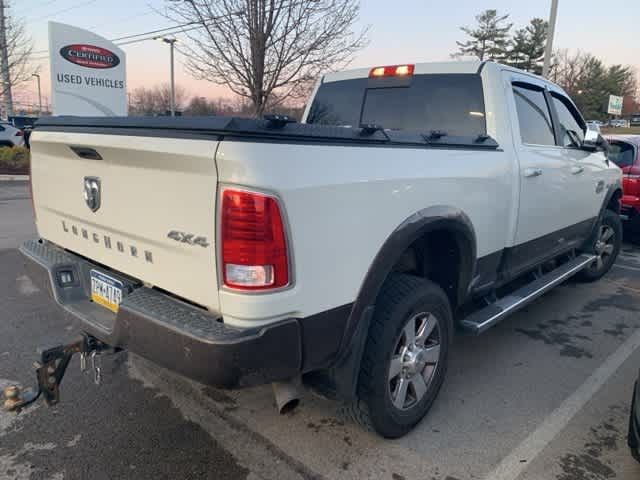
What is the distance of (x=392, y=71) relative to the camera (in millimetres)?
3760

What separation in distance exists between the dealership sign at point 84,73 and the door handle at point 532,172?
1197 centimetres

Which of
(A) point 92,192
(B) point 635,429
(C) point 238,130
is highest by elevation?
(C) point 238,130

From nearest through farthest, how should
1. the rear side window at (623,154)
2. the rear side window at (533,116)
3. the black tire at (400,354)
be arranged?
→ the black tire at (400,354), the rear side window at (533,116), the rear side window at (623,154)

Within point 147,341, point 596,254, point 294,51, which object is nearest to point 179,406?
point 147,341

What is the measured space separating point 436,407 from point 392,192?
146 cm

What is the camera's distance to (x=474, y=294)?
3.22 meters

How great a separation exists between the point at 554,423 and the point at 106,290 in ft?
8.43

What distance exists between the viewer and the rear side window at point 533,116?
3545mm

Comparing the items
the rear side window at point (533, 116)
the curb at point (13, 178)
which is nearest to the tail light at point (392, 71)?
the rear side window at point (533, 116)

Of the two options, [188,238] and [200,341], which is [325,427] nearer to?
[200,341]

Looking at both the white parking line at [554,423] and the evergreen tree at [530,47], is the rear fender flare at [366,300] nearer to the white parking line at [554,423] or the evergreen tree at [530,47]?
the white parking line at [554,423]

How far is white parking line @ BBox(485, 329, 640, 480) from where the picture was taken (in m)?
2.45

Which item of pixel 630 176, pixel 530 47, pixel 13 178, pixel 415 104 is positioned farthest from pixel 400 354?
pixel 530 47

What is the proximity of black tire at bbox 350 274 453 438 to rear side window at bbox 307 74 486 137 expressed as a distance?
1.31m
